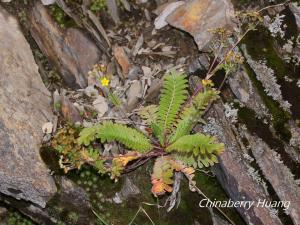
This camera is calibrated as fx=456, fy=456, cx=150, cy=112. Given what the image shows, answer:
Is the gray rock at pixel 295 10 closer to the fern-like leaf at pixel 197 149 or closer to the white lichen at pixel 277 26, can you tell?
the white lichen at pixel 277 26

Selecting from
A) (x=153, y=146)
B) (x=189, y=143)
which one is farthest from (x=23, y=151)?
(x=189, y=143)

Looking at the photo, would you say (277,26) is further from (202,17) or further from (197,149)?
(197,149)

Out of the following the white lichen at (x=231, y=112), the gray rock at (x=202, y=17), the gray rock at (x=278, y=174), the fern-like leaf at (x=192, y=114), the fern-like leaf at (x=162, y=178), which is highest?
the gray rock at (x=202, y=17)

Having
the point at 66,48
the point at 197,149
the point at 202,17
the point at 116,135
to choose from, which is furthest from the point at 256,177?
the point at 66,48

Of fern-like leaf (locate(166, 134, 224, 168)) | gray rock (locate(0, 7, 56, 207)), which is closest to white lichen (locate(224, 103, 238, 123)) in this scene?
fern-like leaf (locate(166, 134, 224, 168))

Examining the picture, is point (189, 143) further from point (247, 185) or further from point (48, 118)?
point (48, 118)

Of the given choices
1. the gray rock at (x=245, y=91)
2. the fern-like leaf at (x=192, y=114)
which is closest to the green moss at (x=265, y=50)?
the gray rock at (x=245, y=91)

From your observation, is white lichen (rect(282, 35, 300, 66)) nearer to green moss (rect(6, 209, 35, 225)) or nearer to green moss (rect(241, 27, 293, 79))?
green moss (rect(241, 27, 293, 79))
